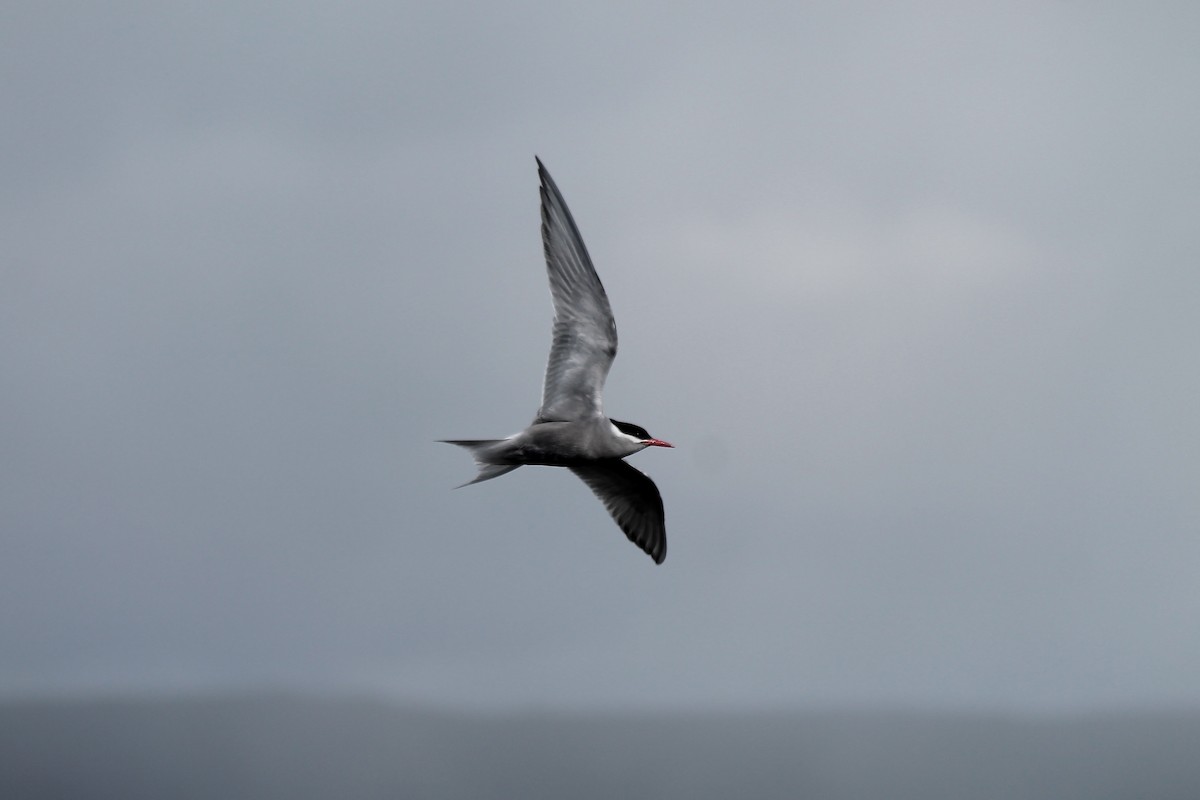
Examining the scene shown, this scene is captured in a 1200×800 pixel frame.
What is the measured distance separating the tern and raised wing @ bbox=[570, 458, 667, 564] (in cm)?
54

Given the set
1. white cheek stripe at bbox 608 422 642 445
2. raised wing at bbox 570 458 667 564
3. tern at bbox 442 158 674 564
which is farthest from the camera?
raised wing at bbox 570 458 667 564

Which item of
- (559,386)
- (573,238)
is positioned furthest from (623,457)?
(573,238)

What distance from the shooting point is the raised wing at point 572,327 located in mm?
12930

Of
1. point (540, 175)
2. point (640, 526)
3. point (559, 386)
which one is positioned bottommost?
point (640, 526)

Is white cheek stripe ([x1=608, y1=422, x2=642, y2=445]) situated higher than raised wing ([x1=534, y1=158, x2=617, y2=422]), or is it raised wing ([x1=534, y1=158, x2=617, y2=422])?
raised wing ([x1=534, y1=158, x2=617, y2=422])

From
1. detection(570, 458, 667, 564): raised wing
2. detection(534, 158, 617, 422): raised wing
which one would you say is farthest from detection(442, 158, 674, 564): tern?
detection(570, 458, 667, 564): raised wing

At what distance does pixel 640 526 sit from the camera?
47.1 ft

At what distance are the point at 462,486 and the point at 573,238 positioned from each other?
10.7ft

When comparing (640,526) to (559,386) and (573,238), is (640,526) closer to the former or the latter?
(559,386)

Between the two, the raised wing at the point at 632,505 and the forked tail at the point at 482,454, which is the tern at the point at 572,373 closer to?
the forked tail at the point at 482,454

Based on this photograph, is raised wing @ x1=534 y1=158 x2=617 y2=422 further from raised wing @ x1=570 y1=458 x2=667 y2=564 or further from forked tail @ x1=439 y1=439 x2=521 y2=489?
raised wing @ x1=570 y1=458 x2=667 y2=564

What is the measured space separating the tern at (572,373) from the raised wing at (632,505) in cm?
54

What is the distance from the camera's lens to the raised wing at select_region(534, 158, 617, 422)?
12930mm

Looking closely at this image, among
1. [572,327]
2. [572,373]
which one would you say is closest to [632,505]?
[572,373]
